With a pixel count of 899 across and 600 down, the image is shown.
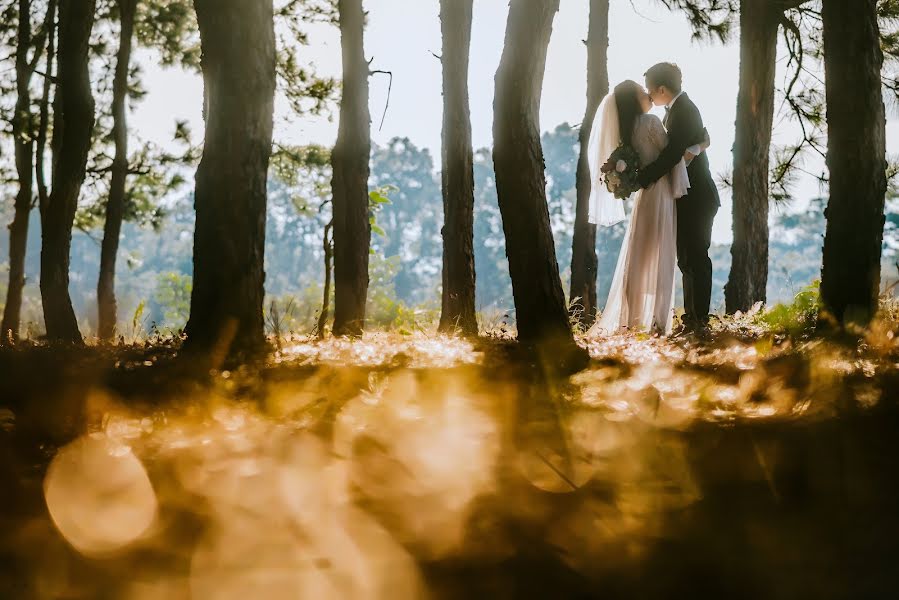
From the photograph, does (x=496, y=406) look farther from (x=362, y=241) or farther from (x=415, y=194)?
(x=415, y=194)

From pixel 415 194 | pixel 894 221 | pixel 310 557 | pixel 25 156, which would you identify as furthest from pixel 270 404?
pixel 415 194

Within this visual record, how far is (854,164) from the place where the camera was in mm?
4496

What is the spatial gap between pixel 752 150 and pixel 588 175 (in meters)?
2.04

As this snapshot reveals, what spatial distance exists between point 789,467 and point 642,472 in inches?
15.2

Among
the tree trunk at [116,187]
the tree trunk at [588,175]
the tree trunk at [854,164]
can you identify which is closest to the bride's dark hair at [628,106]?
the tree trunk at [854,164]

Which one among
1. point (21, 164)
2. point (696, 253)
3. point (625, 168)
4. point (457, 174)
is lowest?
point (696, 253)

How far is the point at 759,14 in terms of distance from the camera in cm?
862

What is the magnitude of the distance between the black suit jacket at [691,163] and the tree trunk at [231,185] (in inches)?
122

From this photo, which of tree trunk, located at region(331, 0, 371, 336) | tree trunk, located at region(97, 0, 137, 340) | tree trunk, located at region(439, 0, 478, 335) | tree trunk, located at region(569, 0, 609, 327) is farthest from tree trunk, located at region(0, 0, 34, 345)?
tree trunk, located at region(569, 0, 609, 327)

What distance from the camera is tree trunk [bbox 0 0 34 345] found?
12.3 meters

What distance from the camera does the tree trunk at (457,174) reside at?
321 inches

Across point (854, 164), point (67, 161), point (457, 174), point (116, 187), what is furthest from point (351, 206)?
point (116, 187)

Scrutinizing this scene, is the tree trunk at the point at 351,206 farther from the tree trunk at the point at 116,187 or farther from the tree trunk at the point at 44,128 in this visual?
the tree trunk at the point at 44,128

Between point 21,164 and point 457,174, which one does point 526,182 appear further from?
point 21,164
